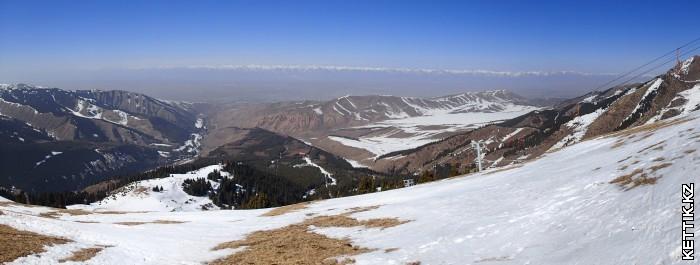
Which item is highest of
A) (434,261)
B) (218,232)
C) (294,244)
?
(434,261)

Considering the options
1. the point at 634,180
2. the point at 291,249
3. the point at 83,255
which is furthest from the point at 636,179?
the point at 83,255

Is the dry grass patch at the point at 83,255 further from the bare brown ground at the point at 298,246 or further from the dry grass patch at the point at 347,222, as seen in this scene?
the dry grass patch at the point at 347,222

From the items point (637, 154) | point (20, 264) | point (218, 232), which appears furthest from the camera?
point (218, 232)

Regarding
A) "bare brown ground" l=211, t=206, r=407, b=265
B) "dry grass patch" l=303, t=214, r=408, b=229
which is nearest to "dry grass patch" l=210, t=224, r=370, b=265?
"bare brown ground" l=211, t=206, r=407, b=265

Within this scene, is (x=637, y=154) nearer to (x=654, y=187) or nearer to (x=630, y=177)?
(x=630, y=177)

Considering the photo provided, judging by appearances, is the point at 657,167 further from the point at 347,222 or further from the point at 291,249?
the point at 291,249

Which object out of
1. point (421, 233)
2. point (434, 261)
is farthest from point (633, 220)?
point (421, 233)

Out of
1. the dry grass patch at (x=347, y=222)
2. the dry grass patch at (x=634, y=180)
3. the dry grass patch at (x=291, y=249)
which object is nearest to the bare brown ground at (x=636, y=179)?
the dry grass patch at (x=634, y=180)
